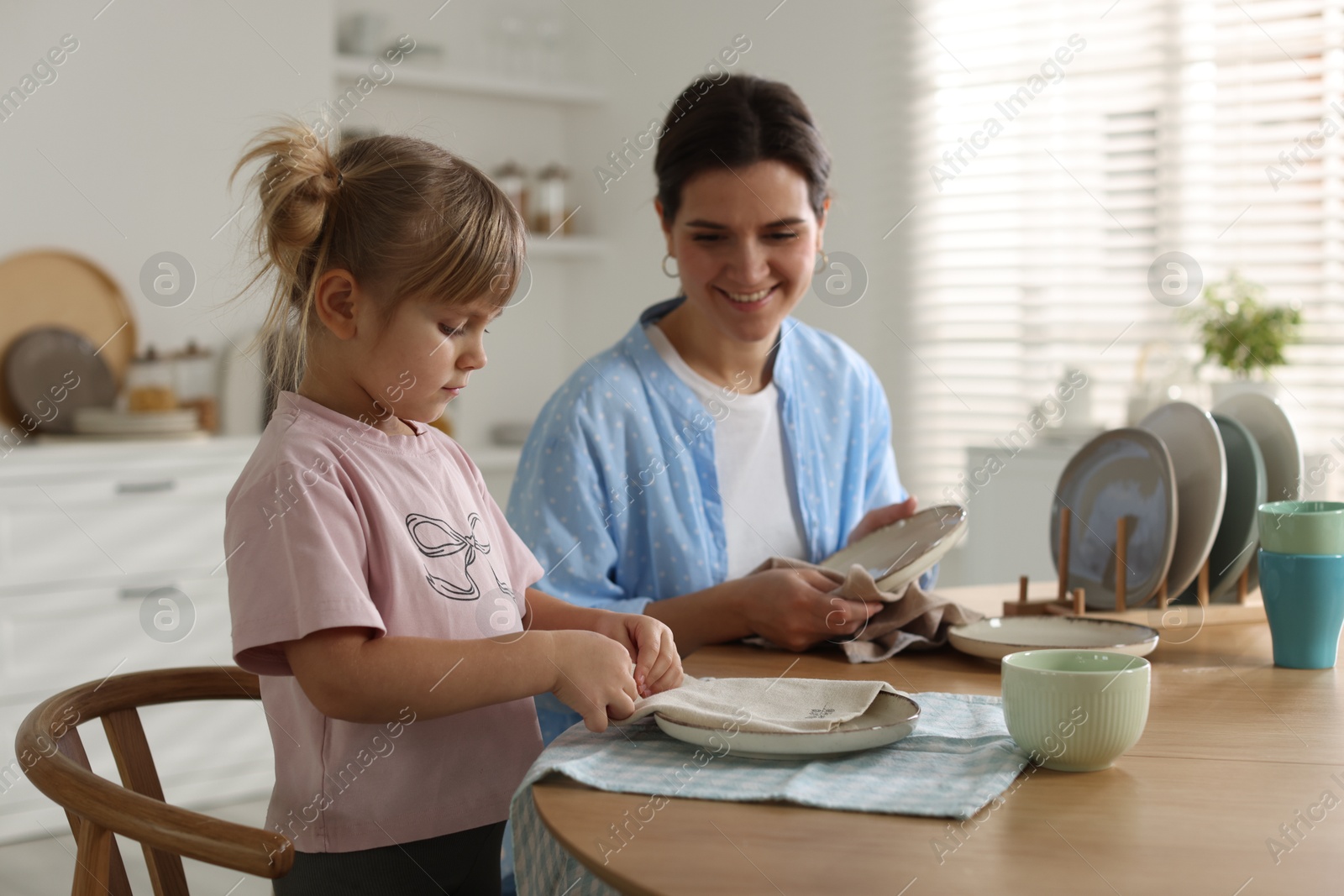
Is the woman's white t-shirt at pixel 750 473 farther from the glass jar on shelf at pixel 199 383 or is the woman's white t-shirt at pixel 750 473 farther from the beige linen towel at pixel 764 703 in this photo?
the glass jar on shelf at pixel 199 383

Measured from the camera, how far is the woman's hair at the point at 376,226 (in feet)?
3.41

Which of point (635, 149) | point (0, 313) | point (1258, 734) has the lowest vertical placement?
point (1258, 734)

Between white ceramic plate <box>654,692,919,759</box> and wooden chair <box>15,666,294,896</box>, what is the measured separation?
0.32 m

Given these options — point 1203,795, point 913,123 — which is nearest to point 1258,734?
point 1203,795

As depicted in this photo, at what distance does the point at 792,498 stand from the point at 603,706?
88cm

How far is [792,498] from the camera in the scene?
5.91 feet

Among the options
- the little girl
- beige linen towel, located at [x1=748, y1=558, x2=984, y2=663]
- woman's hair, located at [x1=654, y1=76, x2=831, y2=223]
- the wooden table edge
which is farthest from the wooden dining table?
woman's hair, located at [x1=654, y1=76, x2=831, y2=223]

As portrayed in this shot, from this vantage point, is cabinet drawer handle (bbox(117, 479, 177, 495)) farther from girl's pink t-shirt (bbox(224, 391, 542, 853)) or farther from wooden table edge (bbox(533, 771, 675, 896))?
wooden table edge (bbox(533, 771, 675, 896))

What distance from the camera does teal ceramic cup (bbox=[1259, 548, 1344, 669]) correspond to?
1.23m

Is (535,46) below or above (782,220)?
above

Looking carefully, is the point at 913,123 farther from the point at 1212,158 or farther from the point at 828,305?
the point at 1212,158

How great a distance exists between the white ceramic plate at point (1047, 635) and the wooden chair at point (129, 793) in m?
0.75

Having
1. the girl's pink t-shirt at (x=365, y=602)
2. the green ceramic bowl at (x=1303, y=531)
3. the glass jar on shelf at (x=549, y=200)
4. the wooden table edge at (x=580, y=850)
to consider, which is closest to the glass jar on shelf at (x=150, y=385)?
the glass jar on shelf at (x=549, y=200)

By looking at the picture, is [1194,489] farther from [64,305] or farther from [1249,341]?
[64,305]
